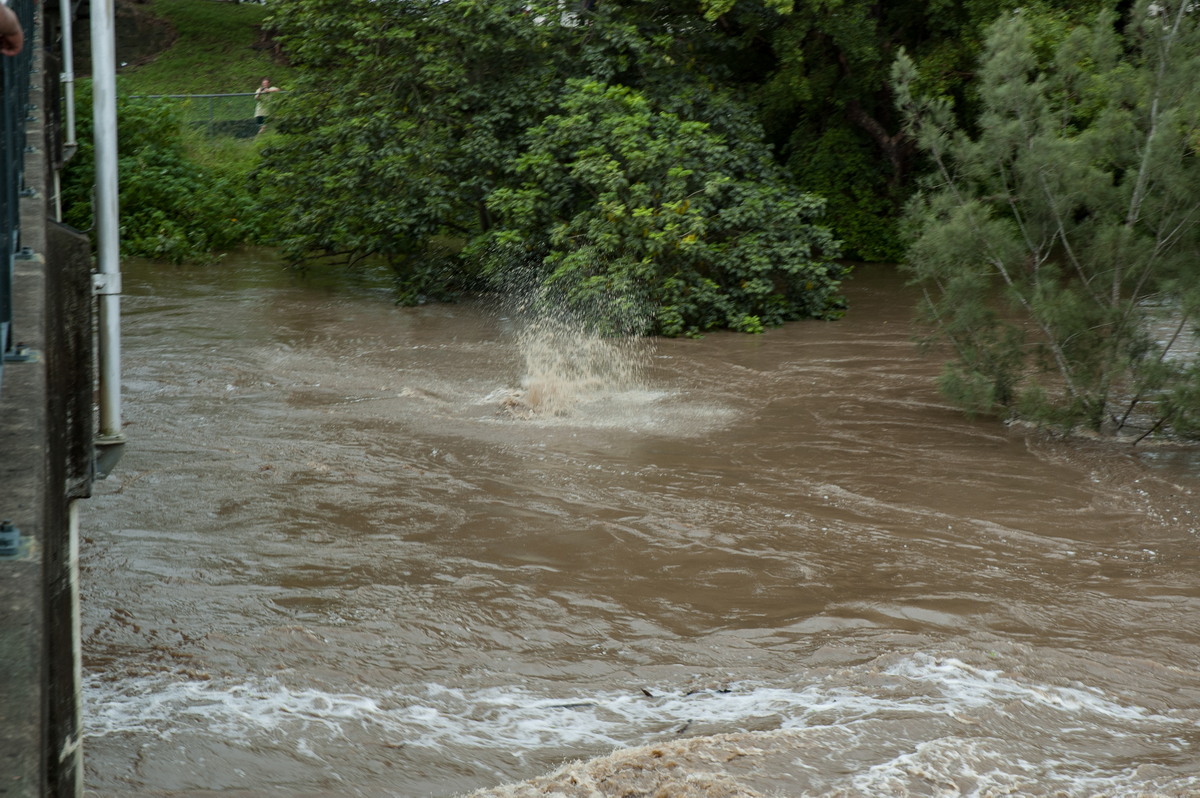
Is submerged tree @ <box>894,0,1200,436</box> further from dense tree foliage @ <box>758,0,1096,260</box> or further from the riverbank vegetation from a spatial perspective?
dense tree foliage @ <box>758,0,1096,260</box>

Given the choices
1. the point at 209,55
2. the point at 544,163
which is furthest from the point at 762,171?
the point at 209,55

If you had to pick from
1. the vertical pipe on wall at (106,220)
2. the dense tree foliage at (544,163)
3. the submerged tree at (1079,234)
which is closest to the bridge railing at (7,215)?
the vertical pipe on wall at (106,220)

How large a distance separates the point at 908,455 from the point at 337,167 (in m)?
10.4

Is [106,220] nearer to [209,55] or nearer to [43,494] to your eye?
[43,494]

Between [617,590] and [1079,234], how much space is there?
5.80 metres

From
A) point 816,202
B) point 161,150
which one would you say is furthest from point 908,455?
point 161,150

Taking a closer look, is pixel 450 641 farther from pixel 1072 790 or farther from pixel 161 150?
pixel 161 150

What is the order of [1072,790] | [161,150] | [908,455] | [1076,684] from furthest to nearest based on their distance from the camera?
[161,150] < [908,455] < [1076,684] < [1072,790]

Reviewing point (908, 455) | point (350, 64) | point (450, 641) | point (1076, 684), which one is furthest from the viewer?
point (350, 64)

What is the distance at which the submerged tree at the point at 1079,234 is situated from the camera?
30.8 ft

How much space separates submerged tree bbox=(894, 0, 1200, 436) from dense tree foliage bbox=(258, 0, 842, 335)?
4912 mm

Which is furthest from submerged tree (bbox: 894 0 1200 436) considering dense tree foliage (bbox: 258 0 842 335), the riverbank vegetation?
dense tree foliage (bbox: 258 0 842 335)

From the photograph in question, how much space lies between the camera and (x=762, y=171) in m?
16.9

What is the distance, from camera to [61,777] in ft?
9.93
